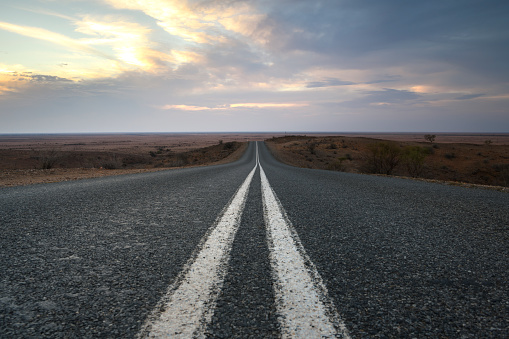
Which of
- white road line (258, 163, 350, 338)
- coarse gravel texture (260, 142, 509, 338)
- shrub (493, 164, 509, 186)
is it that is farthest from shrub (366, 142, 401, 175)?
white road line (258, 163, 350, 338)

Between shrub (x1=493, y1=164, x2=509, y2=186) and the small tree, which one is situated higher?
the small tree

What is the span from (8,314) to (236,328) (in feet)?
4.05

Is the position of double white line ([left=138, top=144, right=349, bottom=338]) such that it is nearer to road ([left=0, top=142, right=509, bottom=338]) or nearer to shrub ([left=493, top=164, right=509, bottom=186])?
road ([left=0, top=142, right=509, bottom=338])

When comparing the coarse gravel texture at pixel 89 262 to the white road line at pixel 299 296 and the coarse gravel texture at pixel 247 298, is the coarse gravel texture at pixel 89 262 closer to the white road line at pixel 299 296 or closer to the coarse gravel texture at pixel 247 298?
the coarse gravel texture at pixel 247 298

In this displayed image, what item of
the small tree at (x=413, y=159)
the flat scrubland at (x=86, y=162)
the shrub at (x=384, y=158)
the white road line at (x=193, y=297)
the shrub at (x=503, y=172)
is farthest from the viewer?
the shrub at (x=384, y=158)

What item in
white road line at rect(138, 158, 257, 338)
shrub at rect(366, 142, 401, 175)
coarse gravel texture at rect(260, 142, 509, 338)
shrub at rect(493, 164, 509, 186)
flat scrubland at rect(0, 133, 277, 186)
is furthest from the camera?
shrub at rect(366, 142, 401, 175)

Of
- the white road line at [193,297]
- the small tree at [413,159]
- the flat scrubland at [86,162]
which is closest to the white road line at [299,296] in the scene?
the white road line at [193,297]

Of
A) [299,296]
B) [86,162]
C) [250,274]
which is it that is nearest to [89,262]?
[250,274]

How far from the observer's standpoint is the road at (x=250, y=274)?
142 centimetres

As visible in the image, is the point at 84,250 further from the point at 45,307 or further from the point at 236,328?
the point at 236,328

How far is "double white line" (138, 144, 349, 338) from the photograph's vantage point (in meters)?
1.35

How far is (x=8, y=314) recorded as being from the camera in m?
1.48

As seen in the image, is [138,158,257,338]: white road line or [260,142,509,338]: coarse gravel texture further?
[260,142,509,338]: coarse gravel texture

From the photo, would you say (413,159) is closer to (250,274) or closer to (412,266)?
(412,266)
